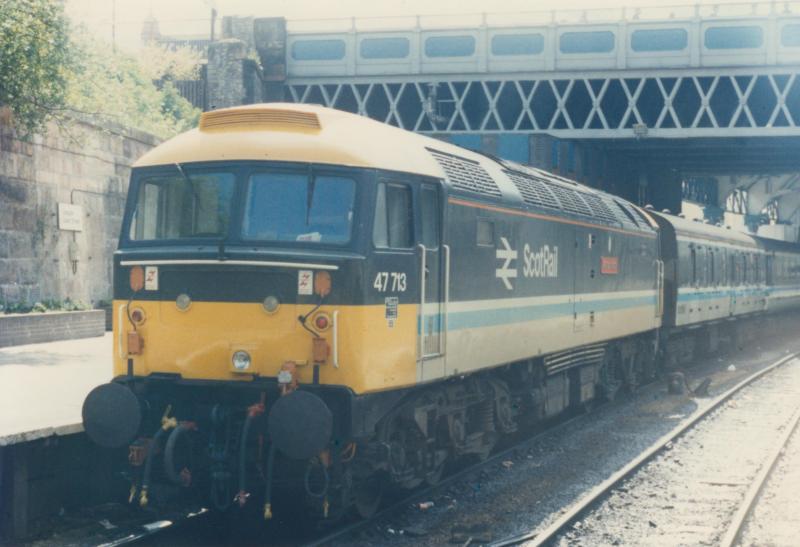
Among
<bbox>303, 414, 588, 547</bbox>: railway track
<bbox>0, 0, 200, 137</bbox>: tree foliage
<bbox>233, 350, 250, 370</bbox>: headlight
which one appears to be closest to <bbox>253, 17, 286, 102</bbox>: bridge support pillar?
<bbox>0, 0, 200, 137</bbox>: tree foliage

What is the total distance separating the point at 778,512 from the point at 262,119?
623cm

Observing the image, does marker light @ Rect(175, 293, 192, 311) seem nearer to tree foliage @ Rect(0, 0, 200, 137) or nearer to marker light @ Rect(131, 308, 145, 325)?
marker light @ Rect(131, 308, 145, 325)

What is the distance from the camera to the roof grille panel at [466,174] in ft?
35.3

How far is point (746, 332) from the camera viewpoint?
3434cm

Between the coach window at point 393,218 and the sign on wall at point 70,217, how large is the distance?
1372 cm

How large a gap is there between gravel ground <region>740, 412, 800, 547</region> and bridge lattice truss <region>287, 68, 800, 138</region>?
105ft

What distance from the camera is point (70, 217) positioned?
22266 millimetres

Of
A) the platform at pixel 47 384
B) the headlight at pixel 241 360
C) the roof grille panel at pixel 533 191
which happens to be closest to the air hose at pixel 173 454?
the headlight at pixel 241 360

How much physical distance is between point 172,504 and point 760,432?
9687mm

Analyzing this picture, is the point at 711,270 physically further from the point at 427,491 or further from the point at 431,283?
the point at 431,283

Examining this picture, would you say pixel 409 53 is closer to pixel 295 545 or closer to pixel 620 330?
Answer: pixel 620 330

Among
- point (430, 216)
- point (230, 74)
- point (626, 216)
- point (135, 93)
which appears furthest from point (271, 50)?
point (430, 216)

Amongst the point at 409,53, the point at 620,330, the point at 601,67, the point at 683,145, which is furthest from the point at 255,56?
the point at 620,330

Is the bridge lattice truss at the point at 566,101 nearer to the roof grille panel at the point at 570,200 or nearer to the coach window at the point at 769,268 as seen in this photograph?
the coach window at the point at 769,268
